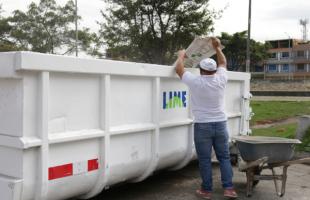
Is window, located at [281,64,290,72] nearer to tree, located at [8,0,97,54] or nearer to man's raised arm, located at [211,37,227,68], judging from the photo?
tree, located at [8,0,97,54]

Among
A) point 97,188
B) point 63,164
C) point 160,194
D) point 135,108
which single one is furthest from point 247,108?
point 63,164

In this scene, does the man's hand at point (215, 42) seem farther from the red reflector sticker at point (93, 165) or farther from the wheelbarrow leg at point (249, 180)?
the red reflector sticker at point (93, 165)

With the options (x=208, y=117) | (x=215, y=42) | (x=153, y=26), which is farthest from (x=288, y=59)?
(x=208, y=117)

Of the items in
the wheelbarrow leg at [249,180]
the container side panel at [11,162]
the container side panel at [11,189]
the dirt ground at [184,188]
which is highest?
the container side panel at [11,162]

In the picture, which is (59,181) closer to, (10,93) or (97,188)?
(97,188)

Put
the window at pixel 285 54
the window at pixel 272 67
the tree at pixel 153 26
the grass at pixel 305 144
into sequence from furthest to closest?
the window at pixel 272 67, the window at pixel 285 54, the tree at pixel 153 26, the grass at pixel 305 144

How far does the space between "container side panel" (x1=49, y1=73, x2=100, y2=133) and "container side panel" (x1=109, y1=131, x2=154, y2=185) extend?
1.23ft

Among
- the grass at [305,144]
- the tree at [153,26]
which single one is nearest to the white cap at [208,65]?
the grass at [305,144]

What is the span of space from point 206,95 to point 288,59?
85.6 meters

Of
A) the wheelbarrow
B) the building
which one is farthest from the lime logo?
the building

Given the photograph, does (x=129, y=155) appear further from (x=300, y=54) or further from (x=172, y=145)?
(x=300, y=54)

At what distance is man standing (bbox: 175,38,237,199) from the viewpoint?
16.6ft

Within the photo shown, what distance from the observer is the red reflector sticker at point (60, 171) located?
3729 mm

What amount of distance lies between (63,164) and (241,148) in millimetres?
2396
